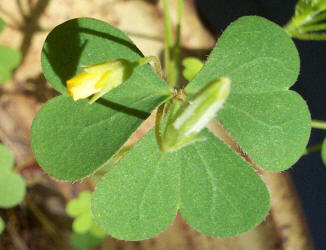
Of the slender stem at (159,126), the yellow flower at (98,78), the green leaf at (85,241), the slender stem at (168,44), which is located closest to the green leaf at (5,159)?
the green leaf at (85,241)

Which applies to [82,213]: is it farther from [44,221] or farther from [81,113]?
[81,113]

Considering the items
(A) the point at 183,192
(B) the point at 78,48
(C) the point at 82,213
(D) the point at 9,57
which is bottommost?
(C) the point at 82,213

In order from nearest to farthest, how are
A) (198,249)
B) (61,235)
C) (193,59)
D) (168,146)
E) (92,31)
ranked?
(168,146) → (92,31) → (193,59) → (198,249) → (61,235)

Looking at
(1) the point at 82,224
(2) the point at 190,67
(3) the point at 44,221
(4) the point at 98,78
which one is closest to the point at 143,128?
(2) the point at 190,67

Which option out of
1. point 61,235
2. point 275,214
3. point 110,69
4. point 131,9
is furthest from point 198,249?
point 110,69

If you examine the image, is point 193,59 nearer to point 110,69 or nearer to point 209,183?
point 209,183

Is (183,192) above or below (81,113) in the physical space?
below

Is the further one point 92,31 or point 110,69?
point 92,31

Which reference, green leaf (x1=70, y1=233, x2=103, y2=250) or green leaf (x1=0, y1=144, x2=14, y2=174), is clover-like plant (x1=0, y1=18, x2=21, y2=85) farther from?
green leaf (x1=70, y1=233, x2=103, y2=250)
